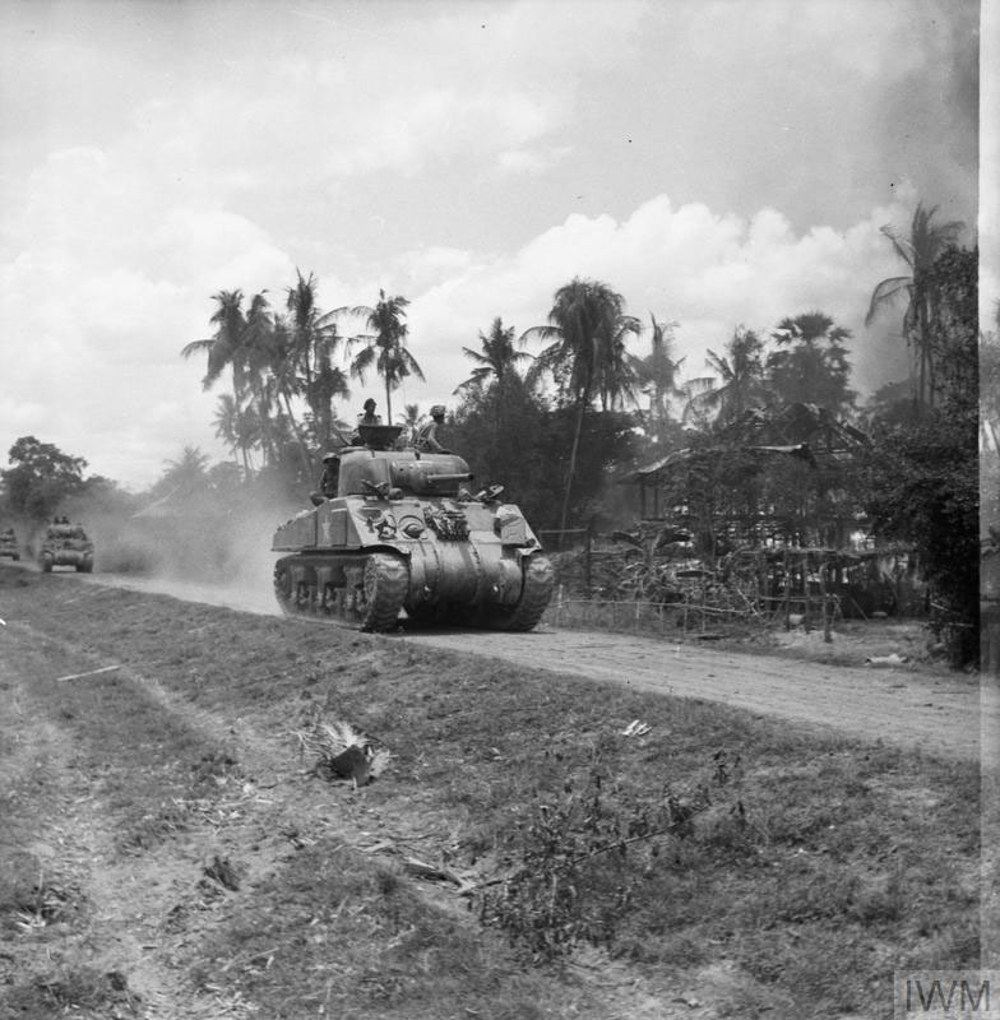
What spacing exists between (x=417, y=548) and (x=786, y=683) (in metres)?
6.45

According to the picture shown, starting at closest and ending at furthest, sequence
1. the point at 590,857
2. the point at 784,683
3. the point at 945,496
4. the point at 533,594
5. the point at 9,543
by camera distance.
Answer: the point at 590,857 < the point at 784,683 < the point at 945,496 < the point at 533,594 < the point at 9,543

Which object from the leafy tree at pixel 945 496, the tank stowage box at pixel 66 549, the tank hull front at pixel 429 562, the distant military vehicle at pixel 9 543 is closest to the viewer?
the leafy tree at pixel 945 496

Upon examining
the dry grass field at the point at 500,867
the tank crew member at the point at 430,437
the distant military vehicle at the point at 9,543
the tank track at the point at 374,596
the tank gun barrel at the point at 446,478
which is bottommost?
the dry grass field at the point at 500,867

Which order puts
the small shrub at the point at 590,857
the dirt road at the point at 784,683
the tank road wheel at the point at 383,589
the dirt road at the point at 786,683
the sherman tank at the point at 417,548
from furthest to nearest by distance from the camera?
the sherman tank at the point at 417,548
the tank road wheel at the point at 383,589
the dirt road at the point at 784,683
the dirt road at the point at 786,683
the small shrub at the point at 590,857

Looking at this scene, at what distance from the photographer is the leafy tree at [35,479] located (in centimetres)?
4266

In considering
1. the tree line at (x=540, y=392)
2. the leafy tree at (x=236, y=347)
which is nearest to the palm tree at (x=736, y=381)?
the tree line at (x=540, y=392)

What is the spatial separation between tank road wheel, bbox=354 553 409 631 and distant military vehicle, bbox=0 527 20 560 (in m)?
30.8

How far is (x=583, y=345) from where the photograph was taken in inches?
1380

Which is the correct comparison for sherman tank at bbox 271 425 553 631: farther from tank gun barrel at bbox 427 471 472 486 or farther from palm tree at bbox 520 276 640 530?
palm tree at bbox 520 276 640 530

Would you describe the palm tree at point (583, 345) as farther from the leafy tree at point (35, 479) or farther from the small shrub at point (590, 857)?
the small shrub at point (590, 857)

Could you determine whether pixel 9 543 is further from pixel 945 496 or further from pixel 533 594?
pixel 945 496

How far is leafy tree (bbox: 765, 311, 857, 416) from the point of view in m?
30.3

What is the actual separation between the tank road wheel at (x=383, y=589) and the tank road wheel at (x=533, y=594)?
1.80m

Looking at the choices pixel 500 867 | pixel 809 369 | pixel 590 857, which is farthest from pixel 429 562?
pixel 809 369
